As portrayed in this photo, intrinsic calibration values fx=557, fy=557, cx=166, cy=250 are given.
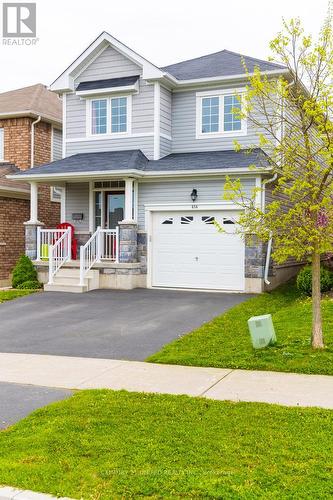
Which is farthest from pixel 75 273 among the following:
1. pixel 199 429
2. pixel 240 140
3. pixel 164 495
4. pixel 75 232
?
pixel 164 495

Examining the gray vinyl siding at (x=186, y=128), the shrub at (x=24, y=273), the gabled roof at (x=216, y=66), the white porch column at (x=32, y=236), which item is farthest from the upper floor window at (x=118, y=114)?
the shrub at (x=24, y=273)

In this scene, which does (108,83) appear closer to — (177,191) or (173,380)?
(177,191)

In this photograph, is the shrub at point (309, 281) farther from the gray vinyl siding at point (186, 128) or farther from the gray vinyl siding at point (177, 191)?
the gray vinyl siding at point (186, 128)

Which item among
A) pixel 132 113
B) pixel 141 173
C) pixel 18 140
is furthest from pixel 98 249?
pixel 18 140

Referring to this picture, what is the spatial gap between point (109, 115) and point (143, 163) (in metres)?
2.58

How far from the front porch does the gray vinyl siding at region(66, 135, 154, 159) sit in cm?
115

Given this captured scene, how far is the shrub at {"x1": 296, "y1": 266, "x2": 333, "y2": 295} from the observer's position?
46.7ft

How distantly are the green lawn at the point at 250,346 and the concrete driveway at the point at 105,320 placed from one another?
45 cm

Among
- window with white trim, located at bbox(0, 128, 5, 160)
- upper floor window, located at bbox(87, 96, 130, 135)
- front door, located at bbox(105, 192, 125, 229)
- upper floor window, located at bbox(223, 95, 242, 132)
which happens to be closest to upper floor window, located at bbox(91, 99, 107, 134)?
upper floor window, located at bbox(87, 96, 130, 135)

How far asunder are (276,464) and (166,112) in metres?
15.0

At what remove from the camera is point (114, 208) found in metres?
18.3

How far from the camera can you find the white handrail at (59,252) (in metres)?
16.5

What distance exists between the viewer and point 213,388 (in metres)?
6.73

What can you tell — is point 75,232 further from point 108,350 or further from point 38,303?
point 108,350
